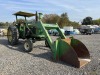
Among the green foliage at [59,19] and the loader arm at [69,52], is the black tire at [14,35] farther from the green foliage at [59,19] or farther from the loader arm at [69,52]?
the green foliage at [59,19]

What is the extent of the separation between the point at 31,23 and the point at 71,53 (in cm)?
450

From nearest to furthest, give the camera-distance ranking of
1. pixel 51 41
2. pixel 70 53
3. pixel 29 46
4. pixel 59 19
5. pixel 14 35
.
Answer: pixel 70 53 < pixel 51 41 < pixel 29 46 < pixel 14 35 < pixel 59 19

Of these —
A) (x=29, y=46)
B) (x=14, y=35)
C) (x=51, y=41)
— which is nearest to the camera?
(x=51, y=41)

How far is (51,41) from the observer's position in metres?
9.84

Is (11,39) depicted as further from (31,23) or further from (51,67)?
(51,67)

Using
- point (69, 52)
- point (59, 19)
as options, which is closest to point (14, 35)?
point (69, 52)

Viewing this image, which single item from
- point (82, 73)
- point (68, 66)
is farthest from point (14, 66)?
point (82, 73)

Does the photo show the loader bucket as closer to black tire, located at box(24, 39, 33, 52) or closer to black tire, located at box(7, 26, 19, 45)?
black tire, located at box(24, 39, 33, 52)

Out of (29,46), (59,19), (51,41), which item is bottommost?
(29,46)

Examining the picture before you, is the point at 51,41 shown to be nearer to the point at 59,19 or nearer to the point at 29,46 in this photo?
the point at 29,46

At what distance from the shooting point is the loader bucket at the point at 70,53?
325 inches

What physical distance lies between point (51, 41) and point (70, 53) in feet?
5.33

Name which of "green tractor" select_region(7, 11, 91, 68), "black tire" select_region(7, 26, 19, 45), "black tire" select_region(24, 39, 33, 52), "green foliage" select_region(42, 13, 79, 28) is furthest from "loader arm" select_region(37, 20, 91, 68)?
"green foliage" select_region(42, 13, 79, 28)

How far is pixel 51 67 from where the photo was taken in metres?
7.82
